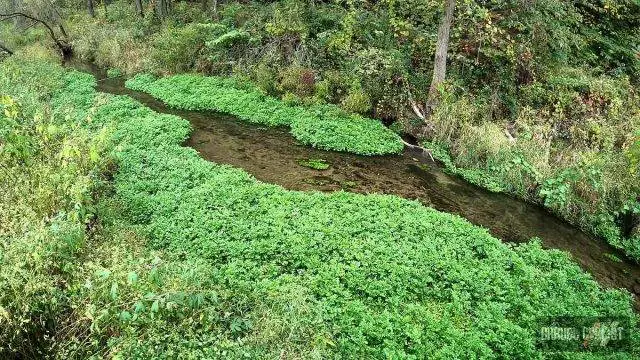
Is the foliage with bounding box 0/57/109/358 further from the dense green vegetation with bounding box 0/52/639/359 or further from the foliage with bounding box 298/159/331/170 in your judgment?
the foliage with bounding box 298/159/331/170

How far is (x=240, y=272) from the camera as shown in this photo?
702cm

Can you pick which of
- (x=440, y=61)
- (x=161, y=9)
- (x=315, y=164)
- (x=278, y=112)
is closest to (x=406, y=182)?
(x=315, y=164)

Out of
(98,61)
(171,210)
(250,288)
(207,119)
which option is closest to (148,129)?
(207,119)

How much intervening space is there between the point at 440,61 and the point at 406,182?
4.71m

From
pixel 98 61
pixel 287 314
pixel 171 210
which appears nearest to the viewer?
pixel 287 314

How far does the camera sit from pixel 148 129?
1228cm

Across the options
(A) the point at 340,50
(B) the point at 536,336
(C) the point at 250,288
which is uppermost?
(A) the point at 340,50

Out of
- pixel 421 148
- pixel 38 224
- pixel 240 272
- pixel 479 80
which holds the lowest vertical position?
pixel 240 272

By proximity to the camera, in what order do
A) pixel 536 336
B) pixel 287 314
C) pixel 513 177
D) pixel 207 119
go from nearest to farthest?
pixel 287 314
pixel 536 336
pixel 513 177
pixel 207 119

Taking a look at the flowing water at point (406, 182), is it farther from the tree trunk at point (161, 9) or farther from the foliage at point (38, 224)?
the tree trunk at point (161, 9)

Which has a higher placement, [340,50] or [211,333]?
[340,50]

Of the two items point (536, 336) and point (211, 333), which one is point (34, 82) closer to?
point (211, 333)

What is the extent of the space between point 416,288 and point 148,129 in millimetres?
8783

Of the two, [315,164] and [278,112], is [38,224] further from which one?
[278,112]
